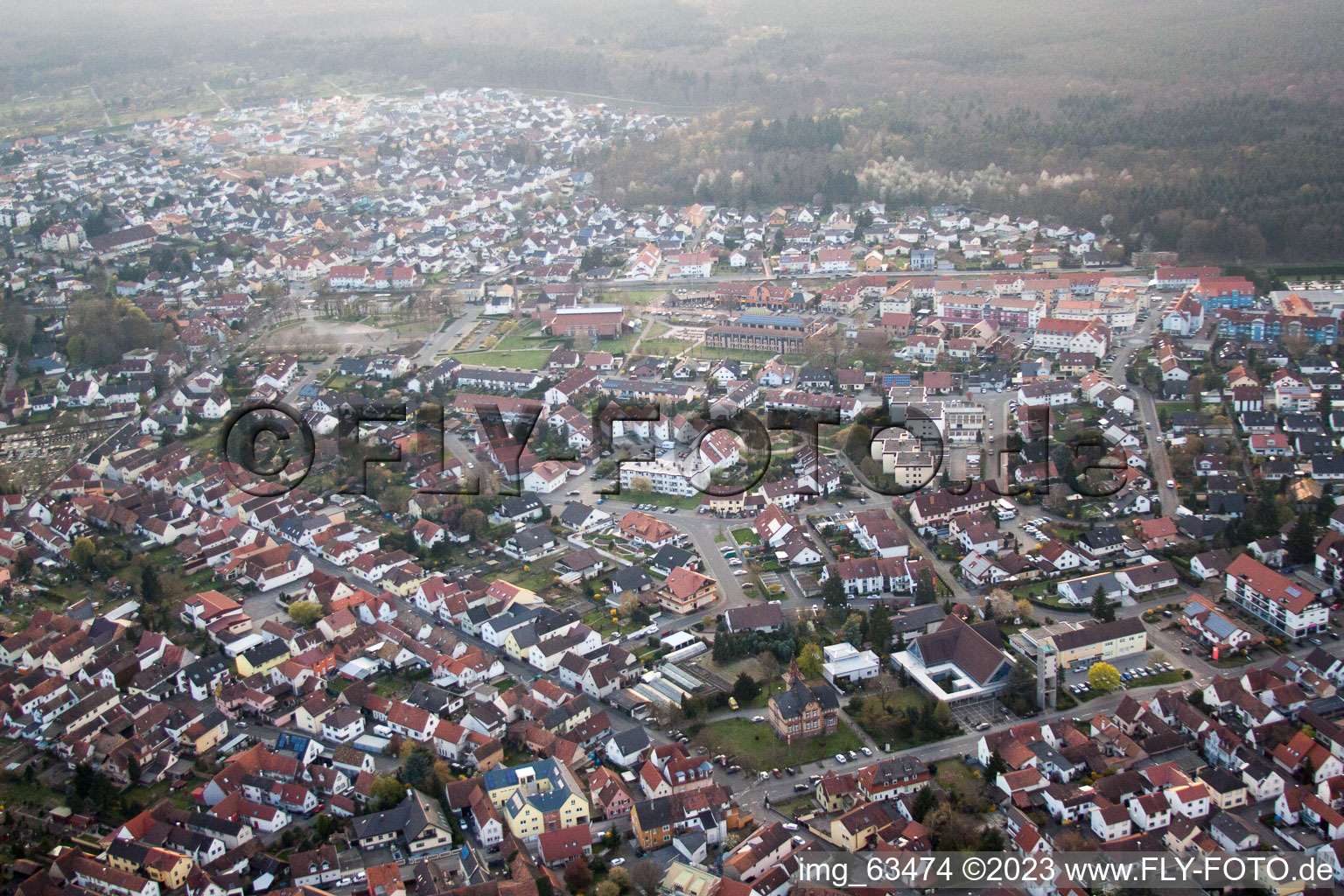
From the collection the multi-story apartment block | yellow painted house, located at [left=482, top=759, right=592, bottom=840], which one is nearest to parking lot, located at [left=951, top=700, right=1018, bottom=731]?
the multi-story apartment block

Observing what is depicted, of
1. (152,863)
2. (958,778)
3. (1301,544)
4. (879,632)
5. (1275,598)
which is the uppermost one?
(1301,544)

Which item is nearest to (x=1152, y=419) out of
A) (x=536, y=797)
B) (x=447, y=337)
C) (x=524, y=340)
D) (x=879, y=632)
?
(x=879, y=632)

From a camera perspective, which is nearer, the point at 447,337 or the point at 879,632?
the point at 879,632

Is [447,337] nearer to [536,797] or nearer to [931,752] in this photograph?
[536,797]

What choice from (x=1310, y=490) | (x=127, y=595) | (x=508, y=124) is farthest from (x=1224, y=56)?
(x=127, y=595)

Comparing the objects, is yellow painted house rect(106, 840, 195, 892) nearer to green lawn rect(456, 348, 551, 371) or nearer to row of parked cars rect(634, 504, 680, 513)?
row of parked cars rect(634, 504, 680, 513)

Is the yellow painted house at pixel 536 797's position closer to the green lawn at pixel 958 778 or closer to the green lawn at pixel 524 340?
the green lawn at pixel 958 778
